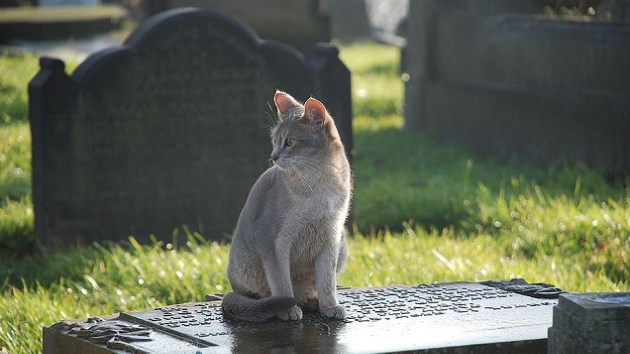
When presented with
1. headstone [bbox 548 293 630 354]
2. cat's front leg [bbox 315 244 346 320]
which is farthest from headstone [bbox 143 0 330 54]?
headstone [bbox 548 293 630 354]

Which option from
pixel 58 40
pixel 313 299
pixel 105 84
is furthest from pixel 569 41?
pixel 58 40

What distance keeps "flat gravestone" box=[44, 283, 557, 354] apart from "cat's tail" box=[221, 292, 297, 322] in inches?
1.5

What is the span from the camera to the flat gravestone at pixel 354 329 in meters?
4.07

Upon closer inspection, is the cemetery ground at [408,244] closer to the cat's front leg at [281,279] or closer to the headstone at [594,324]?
the cat's front leg at [281,279]

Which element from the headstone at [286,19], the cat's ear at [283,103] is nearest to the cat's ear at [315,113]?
the cat's ear at [283,103]

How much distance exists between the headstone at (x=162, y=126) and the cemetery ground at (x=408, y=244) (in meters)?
0.23

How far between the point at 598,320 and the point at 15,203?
5.60 meters

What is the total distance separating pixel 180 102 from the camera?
7.55 meters

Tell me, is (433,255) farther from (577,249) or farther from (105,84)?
(105,84)

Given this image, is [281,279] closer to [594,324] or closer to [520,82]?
[594,324]

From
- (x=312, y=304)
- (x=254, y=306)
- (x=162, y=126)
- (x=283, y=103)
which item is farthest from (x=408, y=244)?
(x=254, y=306)

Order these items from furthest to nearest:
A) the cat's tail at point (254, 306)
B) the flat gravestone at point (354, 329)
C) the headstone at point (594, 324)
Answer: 1. the cat's tail at point (254, 306)
2. the flat gravestone at point (354, 329)
3. the headstone at point (594, 324)

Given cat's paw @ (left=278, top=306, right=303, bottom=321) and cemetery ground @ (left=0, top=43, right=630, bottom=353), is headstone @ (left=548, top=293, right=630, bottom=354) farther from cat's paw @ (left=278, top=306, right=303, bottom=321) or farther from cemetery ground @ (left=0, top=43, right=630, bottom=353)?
cemetery ground @ (left=0, top=43, right=630, bottom=353)

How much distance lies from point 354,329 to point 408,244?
2.87 m
